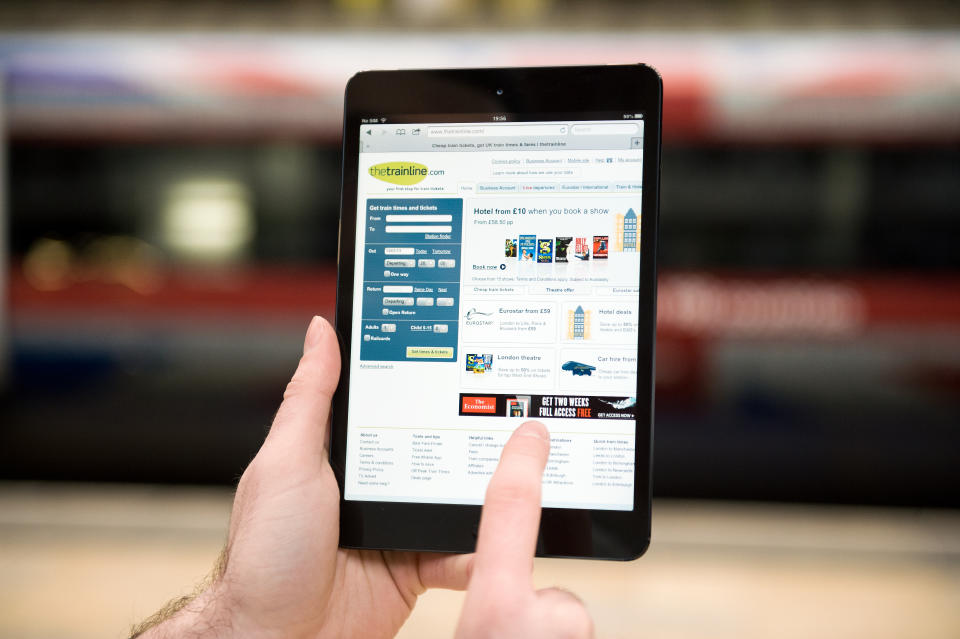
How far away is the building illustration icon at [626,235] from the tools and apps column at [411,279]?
180 millimetres

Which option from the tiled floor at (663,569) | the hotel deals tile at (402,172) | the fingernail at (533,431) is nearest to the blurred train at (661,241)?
the tiled floor at (663,569)

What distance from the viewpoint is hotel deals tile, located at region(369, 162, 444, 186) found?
862 mm

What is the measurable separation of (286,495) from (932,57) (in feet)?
11.1

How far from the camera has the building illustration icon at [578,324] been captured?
31.8 inches

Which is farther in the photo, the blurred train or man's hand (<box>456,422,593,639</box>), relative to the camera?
the blurred train

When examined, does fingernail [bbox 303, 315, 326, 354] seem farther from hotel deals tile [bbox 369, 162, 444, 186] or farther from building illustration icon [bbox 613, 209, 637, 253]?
building illustration icon [bbox 613, 209, 637, 253]

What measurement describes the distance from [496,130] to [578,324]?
0.25 meters

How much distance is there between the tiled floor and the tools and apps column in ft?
5.91

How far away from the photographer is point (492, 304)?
32.6 inches

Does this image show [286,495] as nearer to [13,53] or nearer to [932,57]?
[932,57]

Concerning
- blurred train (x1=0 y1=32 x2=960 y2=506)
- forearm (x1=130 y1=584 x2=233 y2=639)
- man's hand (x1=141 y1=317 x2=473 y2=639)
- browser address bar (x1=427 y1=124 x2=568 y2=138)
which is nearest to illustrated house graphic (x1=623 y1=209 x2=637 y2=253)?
browser address bar (x1=427 y1=124 x2=568 y2=138)

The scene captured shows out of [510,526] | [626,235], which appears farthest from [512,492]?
[626,235]

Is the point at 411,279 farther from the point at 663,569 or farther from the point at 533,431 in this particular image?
the point at 663,569

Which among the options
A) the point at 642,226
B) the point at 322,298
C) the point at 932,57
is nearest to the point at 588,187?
the point at 642,226
